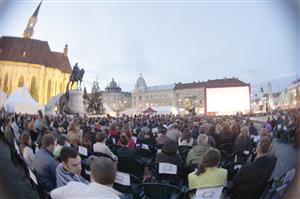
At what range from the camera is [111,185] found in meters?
2.26

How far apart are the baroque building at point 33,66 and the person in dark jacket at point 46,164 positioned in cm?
34

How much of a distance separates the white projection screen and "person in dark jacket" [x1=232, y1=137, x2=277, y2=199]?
0.62 ft

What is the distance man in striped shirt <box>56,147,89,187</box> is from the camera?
2291mm

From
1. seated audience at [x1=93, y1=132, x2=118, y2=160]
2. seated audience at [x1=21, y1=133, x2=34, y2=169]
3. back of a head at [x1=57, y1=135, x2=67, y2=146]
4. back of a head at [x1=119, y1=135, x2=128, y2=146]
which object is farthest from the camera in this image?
back of a head at [x1=119, y1=135, x2=128, y2=146]

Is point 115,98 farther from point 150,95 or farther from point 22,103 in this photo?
point 22,103

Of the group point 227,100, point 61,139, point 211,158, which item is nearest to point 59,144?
point 61,139

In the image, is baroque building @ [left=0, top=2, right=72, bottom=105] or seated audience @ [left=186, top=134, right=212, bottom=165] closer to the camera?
baroque building @ [left=0, top=2, right=72, bottom=105]

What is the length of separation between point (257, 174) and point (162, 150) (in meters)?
0.69

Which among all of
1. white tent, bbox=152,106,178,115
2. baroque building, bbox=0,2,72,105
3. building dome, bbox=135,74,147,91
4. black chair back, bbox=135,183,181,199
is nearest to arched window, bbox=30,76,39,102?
baroque building, bbox=0,2,72,105

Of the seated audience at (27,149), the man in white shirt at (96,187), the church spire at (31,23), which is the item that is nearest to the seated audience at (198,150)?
the man in white shirt at (96,187)

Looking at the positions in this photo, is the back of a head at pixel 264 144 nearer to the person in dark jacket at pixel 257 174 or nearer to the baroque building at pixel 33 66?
the person in dark jacket at pixel 257 174

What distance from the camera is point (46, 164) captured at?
248 cm

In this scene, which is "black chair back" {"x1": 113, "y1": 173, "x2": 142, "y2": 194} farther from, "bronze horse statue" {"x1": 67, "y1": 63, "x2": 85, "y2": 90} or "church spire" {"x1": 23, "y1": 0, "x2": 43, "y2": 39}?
"church spire" {"x1": 23, "y1": 0, "x2": 43, "y2": 39}

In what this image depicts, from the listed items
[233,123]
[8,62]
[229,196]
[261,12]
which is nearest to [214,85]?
[233,123]
